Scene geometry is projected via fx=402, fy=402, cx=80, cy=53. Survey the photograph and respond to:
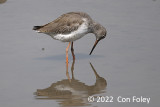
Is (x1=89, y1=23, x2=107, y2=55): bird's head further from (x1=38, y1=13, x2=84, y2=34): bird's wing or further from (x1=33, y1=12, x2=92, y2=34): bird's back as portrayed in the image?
(x1=38, y1=13, x2=84, y2=34): bird's wing

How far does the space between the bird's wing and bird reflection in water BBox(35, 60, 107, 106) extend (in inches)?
74.5

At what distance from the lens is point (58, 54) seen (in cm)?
→ 1293

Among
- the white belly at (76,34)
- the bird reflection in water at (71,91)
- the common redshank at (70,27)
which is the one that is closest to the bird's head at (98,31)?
the common redshank at (70,27)

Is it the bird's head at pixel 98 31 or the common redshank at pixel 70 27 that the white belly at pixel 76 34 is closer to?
the common redshank at pixel 70 27

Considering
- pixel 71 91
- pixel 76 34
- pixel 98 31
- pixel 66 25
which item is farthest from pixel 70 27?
pixel 71 91

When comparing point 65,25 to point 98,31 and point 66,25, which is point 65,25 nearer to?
point 66,25

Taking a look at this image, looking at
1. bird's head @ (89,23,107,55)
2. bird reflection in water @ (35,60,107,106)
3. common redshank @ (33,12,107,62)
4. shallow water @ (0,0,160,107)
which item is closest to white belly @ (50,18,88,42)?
common redshank @ (33,12,107,62)

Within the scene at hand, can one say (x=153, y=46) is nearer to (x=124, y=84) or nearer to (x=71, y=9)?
(x=124, y=84)

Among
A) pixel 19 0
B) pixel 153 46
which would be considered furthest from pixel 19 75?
pixel 19 0

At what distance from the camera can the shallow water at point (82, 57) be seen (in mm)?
9762

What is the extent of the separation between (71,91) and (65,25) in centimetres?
294

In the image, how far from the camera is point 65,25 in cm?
1236

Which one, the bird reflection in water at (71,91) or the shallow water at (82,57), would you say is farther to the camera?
the shallow water at (82,57)

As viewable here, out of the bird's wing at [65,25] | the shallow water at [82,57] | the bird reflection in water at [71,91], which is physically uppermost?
the bird's wing at [65,25]
